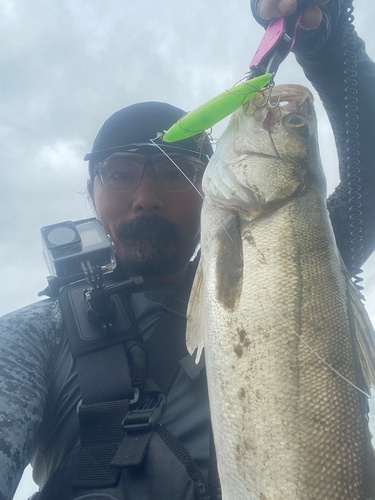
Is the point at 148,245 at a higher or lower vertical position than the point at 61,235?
lower

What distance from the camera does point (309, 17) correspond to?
2.03m

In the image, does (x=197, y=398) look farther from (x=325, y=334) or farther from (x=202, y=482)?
(x=325, y=334)

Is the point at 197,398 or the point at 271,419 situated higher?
the point at 271,419

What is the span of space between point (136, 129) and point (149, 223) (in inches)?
42.1

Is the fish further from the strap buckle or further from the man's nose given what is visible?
the man's nose

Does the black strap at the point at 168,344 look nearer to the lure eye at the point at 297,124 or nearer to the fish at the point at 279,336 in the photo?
the fish at the point at 279,336

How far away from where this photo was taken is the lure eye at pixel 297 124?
6.17 feet

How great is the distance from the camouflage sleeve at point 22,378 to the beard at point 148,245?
0.74m

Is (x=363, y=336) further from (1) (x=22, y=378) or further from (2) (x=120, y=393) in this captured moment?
(1) (x=22, y=378)

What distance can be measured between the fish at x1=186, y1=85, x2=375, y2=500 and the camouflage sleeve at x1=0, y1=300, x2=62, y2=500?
104cm

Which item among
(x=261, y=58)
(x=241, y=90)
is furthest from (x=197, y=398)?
(x=261, y=58)

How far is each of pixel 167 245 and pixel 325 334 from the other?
1.76 m

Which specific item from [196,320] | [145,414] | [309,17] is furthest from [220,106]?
[145,414]

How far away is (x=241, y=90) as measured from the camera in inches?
64.9
